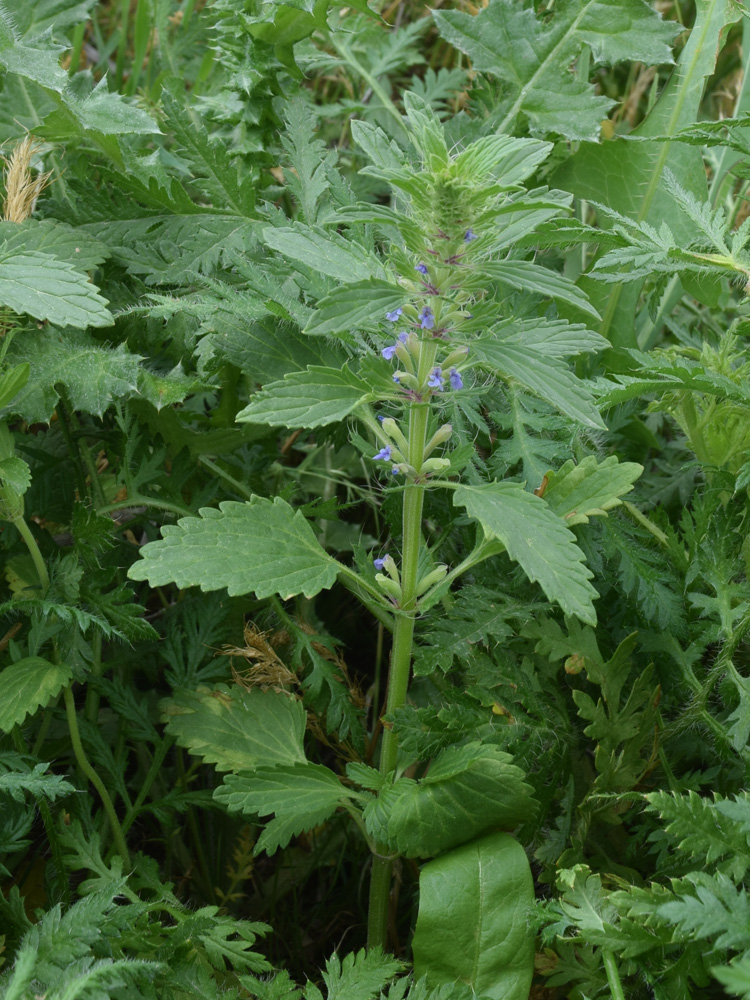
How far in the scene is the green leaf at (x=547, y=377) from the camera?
973 mm

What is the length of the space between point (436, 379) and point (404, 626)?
1.05ft

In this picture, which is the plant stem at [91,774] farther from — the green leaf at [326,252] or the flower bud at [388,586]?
the green leaf at [326,252]

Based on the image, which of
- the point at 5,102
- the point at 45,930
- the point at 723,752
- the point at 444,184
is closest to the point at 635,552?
the point at 723,752

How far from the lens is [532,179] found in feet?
5.41

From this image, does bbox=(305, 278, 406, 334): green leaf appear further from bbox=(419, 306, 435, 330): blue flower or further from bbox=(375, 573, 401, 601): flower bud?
bbox=(375, 573, 401, 601): flower bud

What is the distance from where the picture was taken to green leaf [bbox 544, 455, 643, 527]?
110 cm

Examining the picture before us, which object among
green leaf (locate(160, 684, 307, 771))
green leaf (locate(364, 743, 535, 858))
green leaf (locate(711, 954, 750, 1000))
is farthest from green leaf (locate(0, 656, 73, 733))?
green leaf (locate(711, 954, 750, 1000))

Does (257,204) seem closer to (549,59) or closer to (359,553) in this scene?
(549,59)

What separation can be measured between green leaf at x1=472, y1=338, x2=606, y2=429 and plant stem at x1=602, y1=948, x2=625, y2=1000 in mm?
571

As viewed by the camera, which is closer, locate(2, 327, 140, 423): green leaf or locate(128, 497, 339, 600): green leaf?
locate(128, 497, 339, 600): green leaf

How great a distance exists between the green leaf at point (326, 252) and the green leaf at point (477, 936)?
2.37ft

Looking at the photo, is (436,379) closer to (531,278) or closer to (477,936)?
(531,278)

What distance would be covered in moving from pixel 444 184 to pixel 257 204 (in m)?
0.74

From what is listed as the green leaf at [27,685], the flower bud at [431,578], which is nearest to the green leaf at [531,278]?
the flower bud at [431,578]
